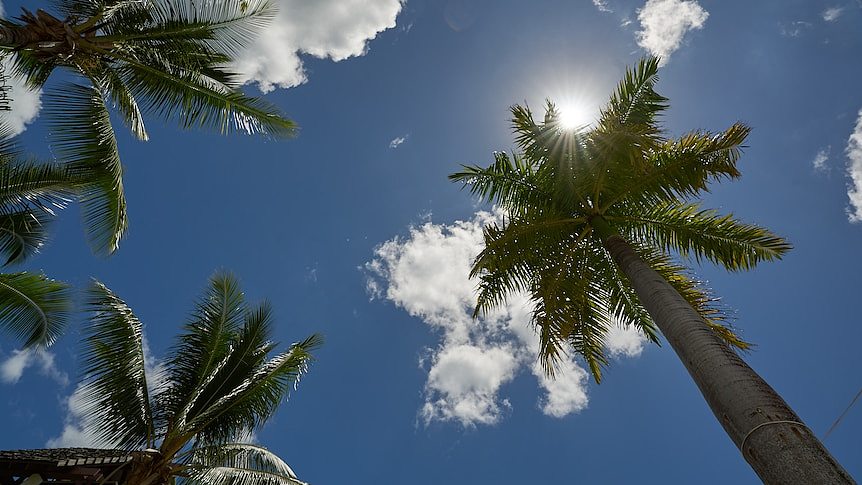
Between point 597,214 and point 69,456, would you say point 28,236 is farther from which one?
point 597,214

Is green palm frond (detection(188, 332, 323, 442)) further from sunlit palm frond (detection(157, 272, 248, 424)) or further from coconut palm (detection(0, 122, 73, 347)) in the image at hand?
coconut palm (detection(0, 122, 73, 347))

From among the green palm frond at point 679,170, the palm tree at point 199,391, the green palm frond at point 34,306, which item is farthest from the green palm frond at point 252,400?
the green palm frond at point 679,170

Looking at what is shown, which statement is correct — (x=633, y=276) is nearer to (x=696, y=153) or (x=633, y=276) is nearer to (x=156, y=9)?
(x=696, y=153)

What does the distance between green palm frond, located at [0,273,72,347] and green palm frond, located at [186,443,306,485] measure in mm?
3960

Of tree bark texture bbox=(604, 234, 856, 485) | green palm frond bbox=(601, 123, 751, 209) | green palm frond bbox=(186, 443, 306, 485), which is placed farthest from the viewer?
green palm frond bbox=(186, 443, 306, 485)

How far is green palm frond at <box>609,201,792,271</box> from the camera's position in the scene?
30.0ft

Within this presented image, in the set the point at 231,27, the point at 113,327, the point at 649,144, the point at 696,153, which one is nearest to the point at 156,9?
the point at 231,27

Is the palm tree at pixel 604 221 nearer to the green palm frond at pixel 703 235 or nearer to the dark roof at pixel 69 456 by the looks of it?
the green palm frond at pixel 703 235

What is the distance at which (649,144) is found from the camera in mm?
8203

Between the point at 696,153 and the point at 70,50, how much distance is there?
34.3 feet

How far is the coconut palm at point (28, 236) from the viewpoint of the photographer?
8.78m

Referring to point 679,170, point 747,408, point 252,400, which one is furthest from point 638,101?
point 252,400

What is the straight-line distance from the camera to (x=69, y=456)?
9203 mm

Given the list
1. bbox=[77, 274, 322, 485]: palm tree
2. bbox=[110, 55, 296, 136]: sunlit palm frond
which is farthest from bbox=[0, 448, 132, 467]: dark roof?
bbox=[110, 55, 296, 136]: sunlit palm frond
